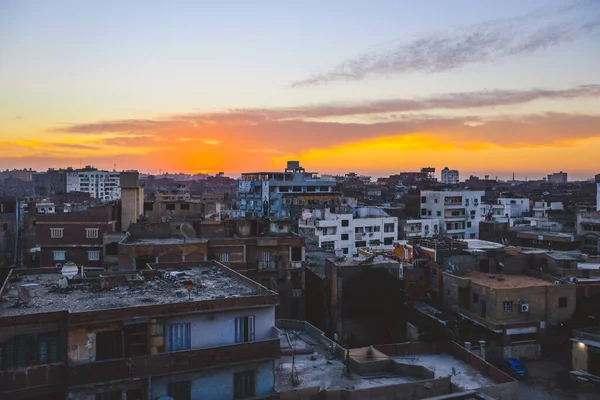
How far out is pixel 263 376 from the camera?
19.1m

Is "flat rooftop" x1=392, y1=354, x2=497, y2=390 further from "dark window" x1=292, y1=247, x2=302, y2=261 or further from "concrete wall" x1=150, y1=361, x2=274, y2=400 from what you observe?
"dark window" x1=292, y1=247, x2=302, y2=261

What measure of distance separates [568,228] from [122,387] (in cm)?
5958

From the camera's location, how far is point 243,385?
1875 centimetres

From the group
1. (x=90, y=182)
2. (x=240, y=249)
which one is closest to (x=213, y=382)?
(x=240, y=249)

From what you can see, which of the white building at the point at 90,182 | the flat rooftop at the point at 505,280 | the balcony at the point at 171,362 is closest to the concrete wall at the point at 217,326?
the balcony at the point at 171,362

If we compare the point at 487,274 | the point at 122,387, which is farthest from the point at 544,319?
the point at 122,387

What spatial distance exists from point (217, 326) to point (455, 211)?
2473 inches

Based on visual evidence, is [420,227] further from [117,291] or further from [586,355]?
[117,291]

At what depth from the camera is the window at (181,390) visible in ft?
58.0

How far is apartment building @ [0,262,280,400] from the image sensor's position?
16.1 metres

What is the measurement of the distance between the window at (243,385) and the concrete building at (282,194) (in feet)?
194

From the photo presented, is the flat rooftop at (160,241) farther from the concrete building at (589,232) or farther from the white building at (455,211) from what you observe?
the white building at (455,211)

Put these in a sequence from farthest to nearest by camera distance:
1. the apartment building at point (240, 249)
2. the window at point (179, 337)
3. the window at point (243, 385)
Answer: the apartment building at point (240, 249), the window at point (243, 385), the window at point (179, 337)

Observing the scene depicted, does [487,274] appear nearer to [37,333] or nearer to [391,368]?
[391,368]
